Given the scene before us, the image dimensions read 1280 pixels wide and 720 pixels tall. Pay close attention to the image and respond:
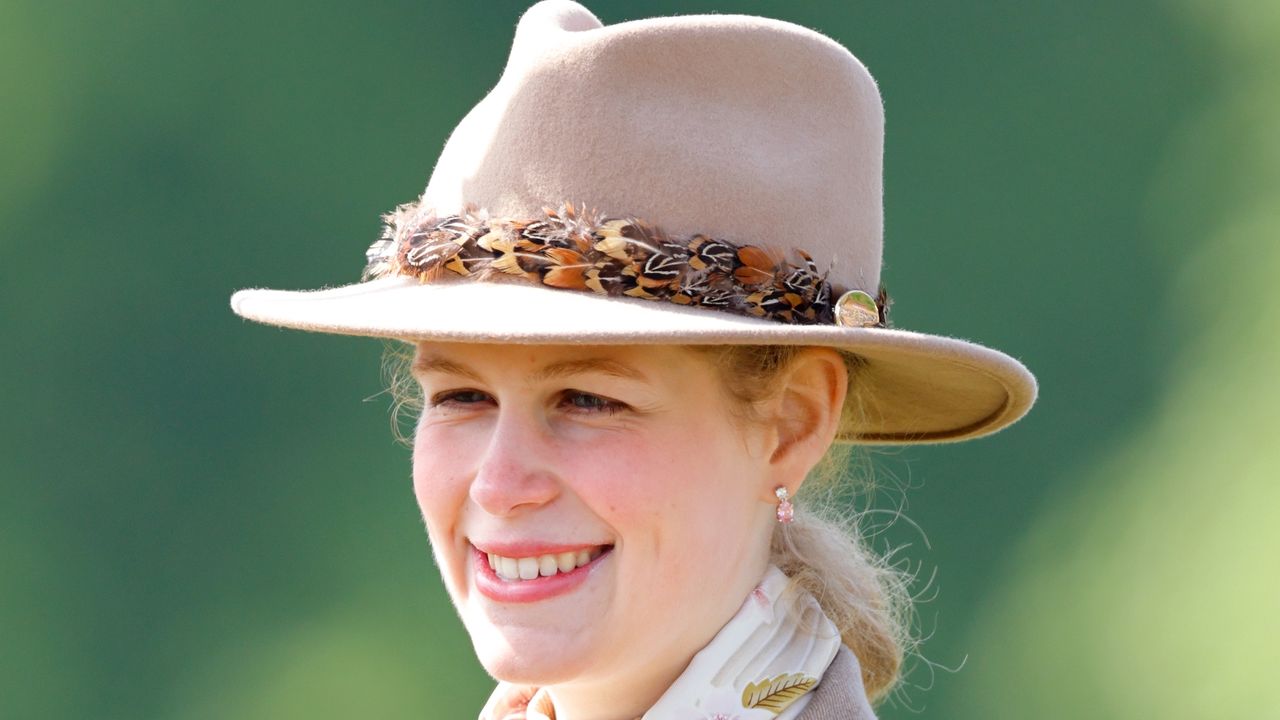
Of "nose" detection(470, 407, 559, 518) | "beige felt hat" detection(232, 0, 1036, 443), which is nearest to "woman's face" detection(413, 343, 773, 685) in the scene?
"nose" detection(470, 407, 559, 518)

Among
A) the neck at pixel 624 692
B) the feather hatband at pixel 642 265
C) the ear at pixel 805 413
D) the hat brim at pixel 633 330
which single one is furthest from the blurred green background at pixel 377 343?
the feather hatband at pixel 642 265

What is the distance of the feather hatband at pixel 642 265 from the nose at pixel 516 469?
186mm

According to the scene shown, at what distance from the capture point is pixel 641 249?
2125 millimetres

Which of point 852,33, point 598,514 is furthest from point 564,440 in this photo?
point 852,33

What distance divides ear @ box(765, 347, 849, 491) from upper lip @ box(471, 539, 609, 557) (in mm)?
302

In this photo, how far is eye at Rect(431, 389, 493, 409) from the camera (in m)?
2.27

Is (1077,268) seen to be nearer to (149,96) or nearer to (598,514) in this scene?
(149,96)

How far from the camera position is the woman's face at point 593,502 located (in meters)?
2.15

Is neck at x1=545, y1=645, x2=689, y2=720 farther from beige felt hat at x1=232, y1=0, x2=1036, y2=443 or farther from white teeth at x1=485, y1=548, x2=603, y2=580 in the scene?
beige felt hat at x1=232, y1=0, x2=1036, y2=443

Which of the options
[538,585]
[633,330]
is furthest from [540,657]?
[633,330]

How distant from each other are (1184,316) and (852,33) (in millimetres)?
1436

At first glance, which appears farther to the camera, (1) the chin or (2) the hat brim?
(1) the chin

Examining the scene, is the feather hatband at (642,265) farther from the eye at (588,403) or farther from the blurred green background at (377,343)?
the blurred green background at (377,343)

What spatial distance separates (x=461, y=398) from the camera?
2291mm
